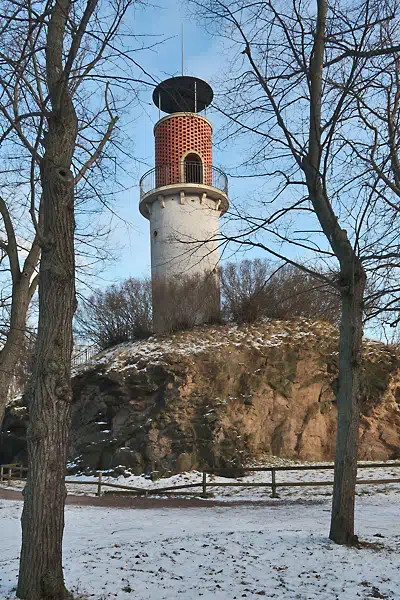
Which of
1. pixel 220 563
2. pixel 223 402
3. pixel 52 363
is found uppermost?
pixel 52 363

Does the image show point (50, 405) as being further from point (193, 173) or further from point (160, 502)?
point (193, 173)

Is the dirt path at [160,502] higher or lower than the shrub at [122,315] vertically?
lower

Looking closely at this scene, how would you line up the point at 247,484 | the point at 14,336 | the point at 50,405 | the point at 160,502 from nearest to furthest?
the point at 50,405 < the point at 14,336 < the point at 160,502 < the point at 247,484

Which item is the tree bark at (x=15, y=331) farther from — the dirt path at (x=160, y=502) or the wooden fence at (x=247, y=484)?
the wooden fence at (x=247, y=484)

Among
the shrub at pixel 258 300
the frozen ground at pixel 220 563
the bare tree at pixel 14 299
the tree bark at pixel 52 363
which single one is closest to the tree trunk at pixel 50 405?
the tree bark at pixel 52 363

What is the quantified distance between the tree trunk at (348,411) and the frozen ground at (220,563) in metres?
0.38

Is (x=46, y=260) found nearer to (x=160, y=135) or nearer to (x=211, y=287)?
(x=211, y=287)

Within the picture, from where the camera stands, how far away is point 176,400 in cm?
1834

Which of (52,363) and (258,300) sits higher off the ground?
(258,300)

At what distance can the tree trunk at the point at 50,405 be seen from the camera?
440 centimetres

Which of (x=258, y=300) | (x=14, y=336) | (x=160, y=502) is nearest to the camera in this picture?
(x=14, y=336)

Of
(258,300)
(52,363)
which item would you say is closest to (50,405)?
(52,363)

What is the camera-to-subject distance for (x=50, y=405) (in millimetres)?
4629

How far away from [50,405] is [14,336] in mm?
4513
